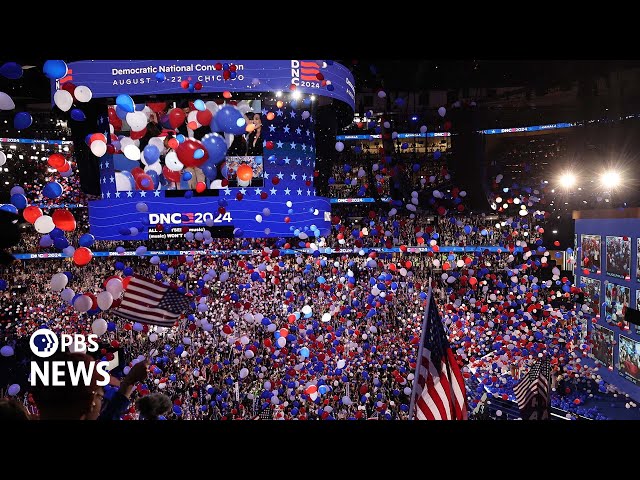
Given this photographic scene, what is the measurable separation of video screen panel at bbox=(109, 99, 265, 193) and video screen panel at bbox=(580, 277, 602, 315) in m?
6.49

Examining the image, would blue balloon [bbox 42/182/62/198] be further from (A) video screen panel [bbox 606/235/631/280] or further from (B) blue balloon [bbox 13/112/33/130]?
(A) video screen panel [bbox 606/235/631/280]

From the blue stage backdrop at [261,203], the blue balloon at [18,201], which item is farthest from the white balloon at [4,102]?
the blue stage backdrop at [261,203]

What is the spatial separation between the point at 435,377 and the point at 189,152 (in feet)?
12.4

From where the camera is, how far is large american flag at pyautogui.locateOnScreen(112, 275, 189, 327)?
5680 millimetres

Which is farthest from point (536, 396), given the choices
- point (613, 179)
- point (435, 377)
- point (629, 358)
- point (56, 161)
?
point (613, 179)

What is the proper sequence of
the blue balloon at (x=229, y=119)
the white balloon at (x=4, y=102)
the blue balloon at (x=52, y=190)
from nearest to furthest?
the white balloon at (x=4, y=102) → the blue balloon at (x=52, y=190) → the blue balloon at (x=229, y=119)

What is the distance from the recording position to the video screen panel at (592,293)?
923 centimetres

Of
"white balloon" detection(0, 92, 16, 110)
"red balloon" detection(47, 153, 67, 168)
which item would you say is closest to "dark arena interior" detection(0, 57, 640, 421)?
"white balloon" detection(0, 92, 16, 110)

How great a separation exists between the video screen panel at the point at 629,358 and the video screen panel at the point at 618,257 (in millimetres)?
1061

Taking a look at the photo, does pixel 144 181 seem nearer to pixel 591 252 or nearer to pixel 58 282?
pixel 58 282

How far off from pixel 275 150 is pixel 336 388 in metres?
5.16

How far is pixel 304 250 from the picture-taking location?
8.60 m

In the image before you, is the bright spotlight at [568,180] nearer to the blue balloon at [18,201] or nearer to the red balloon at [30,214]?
the red balloon at [30,214]

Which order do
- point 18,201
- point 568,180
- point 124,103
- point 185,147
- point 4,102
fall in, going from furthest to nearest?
point 568,180 < point 185,147 < point 124,103 < point 18,201 < point 4,102
